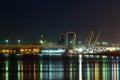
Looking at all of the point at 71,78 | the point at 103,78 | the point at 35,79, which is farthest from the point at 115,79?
the point at 35,79

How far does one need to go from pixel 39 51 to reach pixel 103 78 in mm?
150528

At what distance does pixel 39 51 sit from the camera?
191500 millimetres

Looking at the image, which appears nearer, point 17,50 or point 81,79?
point 81,79

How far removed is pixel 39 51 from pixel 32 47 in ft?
12.1

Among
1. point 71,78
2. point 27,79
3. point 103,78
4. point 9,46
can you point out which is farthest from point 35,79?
point 9,46

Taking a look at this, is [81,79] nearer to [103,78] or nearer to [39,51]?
[103,78]

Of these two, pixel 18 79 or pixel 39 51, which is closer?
pixel 18 79

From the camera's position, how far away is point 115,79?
40.1 meters

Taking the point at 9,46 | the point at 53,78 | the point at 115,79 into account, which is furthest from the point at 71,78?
the point at 9,46

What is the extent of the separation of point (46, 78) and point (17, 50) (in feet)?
473

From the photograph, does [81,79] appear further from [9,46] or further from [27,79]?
[9,46]

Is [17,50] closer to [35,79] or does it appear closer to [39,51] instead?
[39,51]

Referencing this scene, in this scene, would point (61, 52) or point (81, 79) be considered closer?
point (81, 79)

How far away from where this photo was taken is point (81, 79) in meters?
40.4
